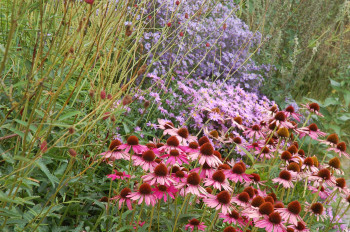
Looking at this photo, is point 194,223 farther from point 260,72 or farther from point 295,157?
point 260,72

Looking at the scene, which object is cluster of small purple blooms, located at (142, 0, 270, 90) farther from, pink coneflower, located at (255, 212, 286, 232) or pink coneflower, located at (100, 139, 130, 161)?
pink coneflower, located at (255, 212, 286, 232)

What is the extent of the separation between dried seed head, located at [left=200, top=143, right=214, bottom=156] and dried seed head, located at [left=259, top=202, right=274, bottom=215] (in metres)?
0.28

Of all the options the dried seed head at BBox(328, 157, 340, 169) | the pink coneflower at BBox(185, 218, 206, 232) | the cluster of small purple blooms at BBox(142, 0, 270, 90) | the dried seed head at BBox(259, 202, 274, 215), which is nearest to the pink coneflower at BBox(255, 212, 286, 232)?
the dried seed head at BBox(259, 202, 274, 215)

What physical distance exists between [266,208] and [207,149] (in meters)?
0.31

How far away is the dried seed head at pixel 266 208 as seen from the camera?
4.97 feet

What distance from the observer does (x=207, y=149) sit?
1604 millimetres

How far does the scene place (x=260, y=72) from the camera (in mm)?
4363

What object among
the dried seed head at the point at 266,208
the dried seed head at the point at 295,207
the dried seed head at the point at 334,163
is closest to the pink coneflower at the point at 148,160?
the dried seed head at the point at 266,208

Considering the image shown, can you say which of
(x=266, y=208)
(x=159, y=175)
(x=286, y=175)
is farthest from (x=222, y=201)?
(x=286, y=175)

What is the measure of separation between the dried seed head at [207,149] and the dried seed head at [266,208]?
280mm

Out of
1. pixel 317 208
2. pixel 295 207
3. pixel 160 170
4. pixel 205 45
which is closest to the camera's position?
pixel 160 170

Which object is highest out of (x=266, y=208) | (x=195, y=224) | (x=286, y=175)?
(x=266, y=208)

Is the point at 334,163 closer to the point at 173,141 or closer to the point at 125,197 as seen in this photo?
the point at 173,141

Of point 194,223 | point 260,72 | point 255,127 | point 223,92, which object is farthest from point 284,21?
point 194,223
